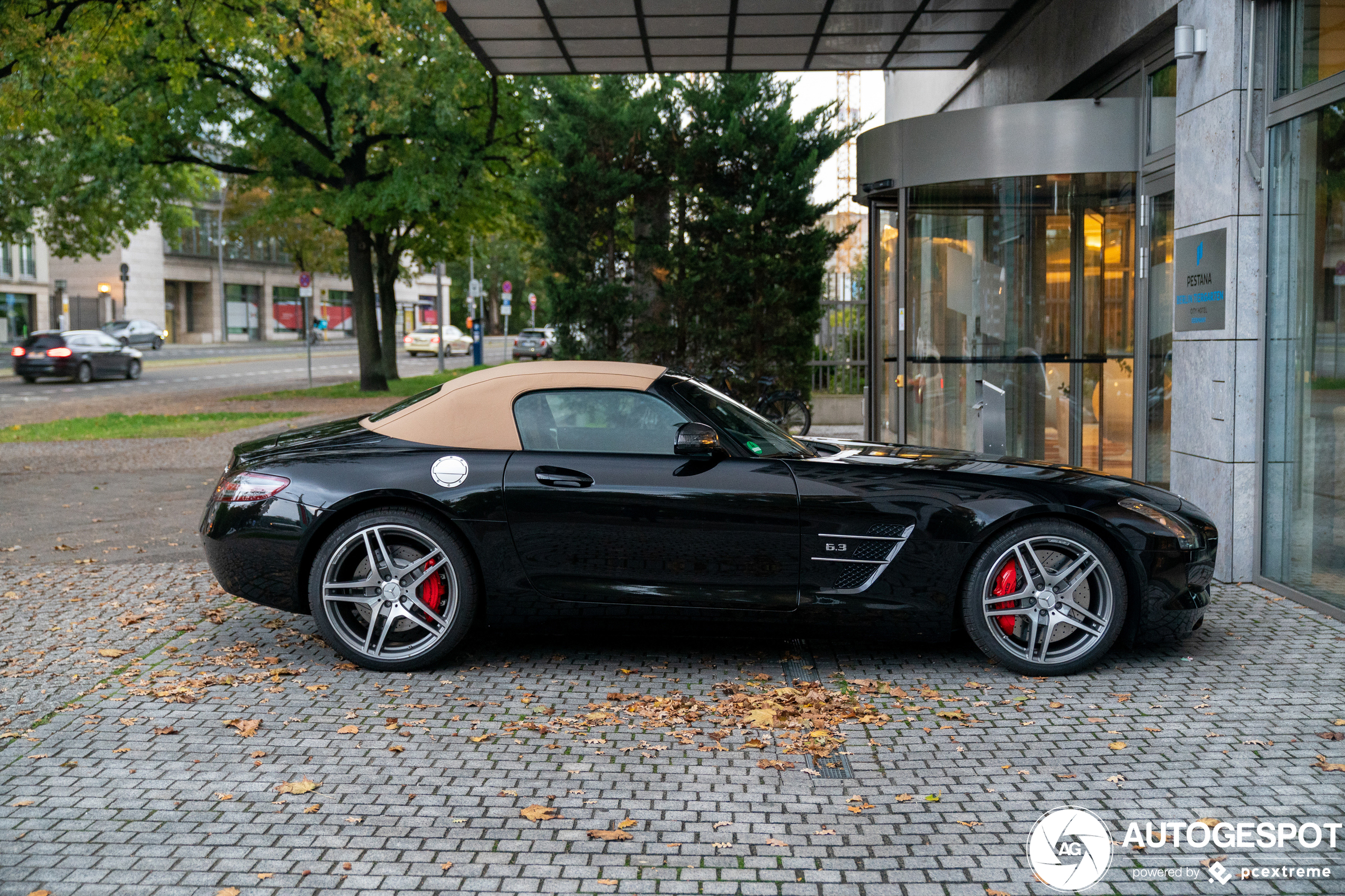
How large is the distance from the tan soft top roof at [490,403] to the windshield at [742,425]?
0.66 ft

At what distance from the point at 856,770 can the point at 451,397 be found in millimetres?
2641

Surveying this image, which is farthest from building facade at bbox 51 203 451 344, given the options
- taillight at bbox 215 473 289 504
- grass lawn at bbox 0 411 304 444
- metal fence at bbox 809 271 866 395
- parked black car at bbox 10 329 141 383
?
taillight at bbox 215 473 289 504

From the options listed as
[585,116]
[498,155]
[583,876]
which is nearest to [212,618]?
[583,876]

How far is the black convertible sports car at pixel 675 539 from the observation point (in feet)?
17.1

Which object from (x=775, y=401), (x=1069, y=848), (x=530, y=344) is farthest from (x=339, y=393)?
(x=530, y=344)

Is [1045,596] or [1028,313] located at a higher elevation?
[1028,313]

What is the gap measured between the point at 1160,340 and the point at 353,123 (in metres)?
17.1

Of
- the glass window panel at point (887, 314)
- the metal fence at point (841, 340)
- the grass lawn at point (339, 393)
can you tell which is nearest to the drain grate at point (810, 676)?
the glass window panel at point (887, 314)

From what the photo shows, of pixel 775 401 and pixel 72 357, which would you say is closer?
pixel 775 401

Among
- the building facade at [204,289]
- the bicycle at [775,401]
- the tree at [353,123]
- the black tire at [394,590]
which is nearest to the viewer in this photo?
the black tire at [394,590]

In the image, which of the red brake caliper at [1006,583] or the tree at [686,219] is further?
the tree at [686,219]

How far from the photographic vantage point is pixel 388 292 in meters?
32.8

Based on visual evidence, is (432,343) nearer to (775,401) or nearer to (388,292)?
(388,292)

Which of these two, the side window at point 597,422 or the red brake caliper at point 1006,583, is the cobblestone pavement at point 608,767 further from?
the side window at point 597,422
